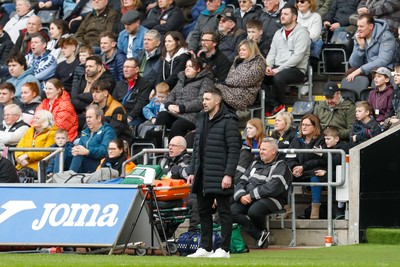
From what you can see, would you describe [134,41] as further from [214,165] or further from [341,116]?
[214,165]

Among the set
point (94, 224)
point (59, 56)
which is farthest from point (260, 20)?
point (94, 224)

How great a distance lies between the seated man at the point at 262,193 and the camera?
18531 mm

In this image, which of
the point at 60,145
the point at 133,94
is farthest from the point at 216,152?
the point at 133,94

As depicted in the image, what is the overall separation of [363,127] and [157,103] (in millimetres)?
3824

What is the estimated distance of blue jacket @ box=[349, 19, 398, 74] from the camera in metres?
21.1

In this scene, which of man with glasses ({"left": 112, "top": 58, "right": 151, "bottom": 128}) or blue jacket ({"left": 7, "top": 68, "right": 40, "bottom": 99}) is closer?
man with glasses ({"left": 112, "top": 58, "right": 151, "bottom": 128})

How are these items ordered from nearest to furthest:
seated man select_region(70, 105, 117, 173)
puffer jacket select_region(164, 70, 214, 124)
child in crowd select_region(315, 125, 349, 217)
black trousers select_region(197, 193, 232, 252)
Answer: black trousers select_region(197, 193, 232, 252) → child in crowd select_region(315, 125, 349, 217) → seated man select_region(70, 105, 117, 173) → puffer jacket select_region(164, 70, 214, 124)

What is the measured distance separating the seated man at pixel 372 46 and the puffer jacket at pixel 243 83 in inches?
59.3

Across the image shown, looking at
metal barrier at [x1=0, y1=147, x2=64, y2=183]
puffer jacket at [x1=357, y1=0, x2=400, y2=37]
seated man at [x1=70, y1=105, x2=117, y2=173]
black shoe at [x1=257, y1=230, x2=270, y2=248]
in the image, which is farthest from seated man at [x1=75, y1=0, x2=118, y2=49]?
black shoe at [x1=257, y1=230, x2=270, y2=248]

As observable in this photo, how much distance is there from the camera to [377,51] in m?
21.4

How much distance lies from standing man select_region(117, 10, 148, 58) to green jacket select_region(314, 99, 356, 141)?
4705 mm

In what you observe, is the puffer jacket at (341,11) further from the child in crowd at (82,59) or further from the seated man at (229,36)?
the child in crowd at (82,59)

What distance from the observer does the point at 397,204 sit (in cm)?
1930

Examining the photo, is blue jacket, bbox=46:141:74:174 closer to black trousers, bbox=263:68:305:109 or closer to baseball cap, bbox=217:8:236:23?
black trousers, bbox=263:68:305:109
